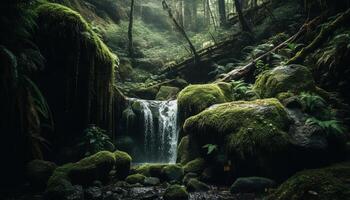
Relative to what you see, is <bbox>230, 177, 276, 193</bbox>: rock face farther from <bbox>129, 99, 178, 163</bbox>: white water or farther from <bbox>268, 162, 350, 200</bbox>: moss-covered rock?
<bbox>129, 99, 178, 163</bbox>: white water

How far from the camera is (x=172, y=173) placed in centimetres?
811

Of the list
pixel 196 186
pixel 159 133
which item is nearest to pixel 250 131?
pixel 196 186

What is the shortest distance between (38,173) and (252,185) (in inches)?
197

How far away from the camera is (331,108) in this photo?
8.04 m

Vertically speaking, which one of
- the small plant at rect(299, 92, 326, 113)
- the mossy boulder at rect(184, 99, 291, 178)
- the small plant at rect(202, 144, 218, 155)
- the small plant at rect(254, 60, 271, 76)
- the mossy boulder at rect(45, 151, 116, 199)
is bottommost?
the mossy boulder at rect(45, 151, 116, 199)

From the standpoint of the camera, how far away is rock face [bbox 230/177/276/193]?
6.57 m

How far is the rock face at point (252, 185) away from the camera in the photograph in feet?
21.5

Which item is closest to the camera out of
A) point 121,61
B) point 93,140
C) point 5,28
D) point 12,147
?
point 5,28

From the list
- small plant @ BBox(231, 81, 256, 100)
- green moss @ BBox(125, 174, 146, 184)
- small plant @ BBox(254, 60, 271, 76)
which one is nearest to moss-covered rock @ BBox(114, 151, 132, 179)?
green moss @ BBox(125, 174, 146, 184)

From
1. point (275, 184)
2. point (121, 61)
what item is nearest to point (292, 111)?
point (275, 184)

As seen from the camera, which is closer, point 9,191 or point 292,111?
point 9,191

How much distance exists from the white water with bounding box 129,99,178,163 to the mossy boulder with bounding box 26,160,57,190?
5940 millimetres

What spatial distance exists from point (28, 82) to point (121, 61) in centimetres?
1278

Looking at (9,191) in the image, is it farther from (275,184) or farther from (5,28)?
(275,184)
